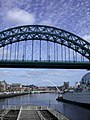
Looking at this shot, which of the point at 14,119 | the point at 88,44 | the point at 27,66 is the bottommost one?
the point at 14,119

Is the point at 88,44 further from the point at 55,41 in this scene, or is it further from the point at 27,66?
the point at 27,66

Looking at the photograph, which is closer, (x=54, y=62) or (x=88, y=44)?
(x=54, y=62)

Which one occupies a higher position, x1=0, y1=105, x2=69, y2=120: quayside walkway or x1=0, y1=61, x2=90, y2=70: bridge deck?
x1=0, y1=61, x2=90, y2=70: bridge deck

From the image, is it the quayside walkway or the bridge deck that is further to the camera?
the bridge deck

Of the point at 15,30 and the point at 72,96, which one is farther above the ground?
the point at 15,30

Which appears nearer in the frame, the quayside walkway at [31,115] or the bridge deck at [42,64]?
→ the quayside walkway at [31,115]

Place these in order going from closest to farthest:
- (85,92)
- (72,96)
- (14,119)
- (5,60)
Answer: (14,119) → (5,60) → (85,92) → (72,96)

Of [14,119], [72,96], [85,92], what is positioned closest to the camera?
[14,119]

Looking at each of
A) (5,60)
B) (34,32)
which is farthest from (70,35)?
(5,60)

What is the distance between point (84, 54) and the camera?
7712 centimetres

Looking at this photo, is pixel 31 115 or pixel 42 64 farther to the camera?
pixel 42 64

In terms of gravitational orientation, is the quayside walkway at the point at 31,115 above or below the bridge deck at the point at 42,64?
below

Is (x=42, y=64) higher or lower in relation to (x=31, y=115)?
higher

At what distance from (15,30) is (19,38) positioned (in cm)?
249
